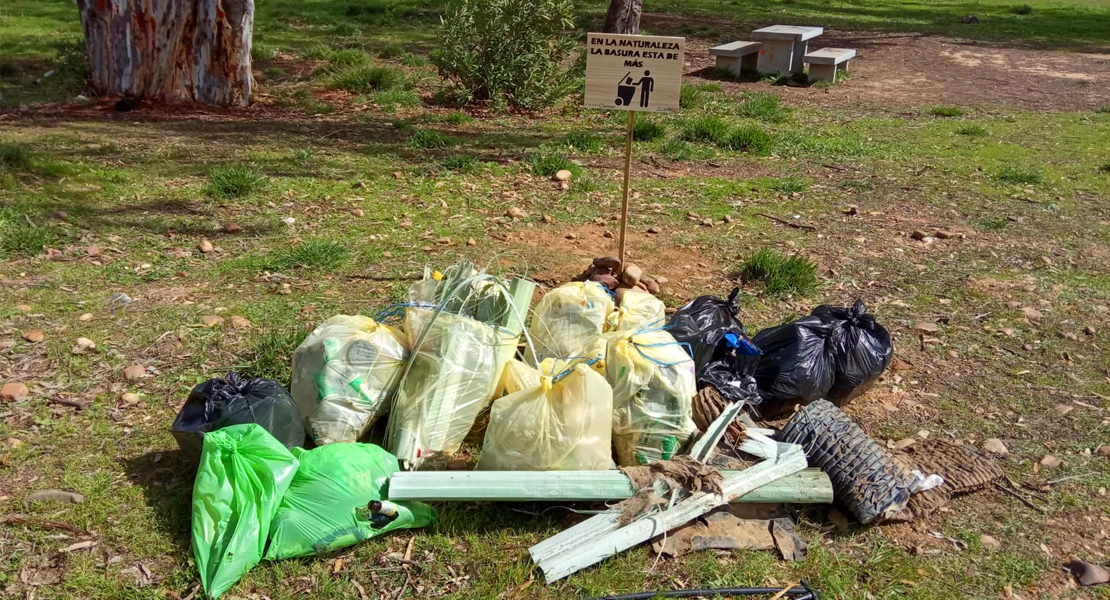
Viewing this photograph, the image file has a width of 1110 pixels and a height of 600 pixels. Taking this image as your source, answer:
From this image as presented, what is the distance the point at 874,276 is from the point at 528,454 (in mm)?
3182

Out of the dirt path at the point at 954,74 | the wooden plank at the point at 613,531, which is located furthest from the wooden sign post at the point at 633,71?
the dirt path at the point at 954,74

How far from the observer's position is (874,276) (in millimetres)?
5391

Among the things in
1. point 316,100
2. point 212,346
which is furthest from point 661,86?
point 316,100

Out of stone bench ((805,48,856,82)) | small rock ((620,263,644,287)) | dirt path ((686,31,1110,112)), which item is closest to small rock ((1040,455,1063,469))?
small rock ((620,263,644,287))

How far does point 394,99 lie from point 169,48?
7.71 ft

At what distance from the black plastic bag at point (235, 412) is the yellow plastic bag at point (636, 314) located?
1.38 metres

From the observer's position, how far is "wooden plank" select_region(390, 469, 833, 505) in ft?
9.75

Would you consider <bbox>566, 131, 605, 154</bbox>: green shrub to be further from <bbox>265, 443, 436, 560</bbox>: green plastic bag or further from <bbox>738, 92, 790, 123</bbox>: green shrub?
<bbox>265, 443, 436, 560</bbox>: green plastic bag

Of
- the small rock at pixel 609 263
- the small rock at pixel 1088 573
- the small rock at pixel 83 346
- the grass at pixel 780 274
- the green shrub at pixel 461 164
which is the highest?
the green shrub at pixel 461 164

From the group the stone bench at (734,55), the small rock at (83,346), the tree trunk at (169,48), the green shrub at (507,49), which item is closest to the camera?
the small rock at (83,346)

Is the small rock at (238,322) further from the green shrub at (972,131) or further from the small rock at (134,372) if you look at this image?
the green shrub at (972,131)

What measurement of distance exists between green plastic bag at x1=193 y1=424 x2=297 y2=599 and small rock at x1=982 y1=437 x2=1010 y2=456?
282cm

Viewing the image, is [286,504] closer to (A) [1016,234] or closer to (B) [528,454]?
(B) [528,454]

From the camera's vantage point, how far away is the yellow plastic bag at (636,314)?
12.3 feet
